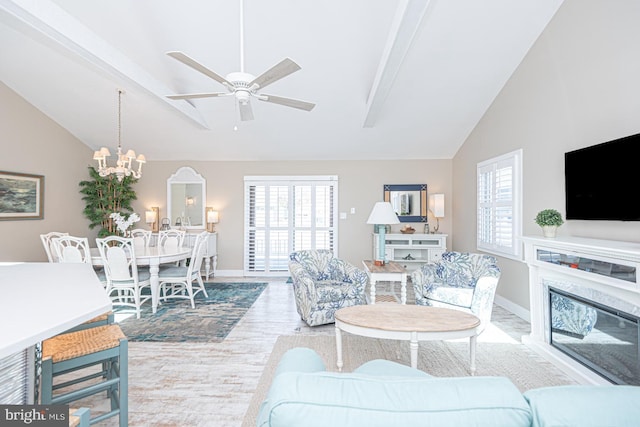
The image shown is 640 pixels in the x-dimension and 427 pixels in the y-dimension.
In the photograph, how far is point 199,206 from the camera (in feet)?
22.9

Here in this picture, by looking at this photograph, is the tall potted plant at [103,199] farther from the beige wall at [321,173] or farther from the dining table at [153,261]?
the dining table at [153,261]

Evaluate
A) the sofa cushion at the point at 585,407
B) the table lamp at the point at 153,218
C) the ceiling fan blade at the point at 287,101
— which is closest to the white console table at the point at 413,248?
the ceiling fan blade at the point at 287,101

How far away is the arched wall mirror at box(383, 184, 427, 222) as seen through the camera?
6.79m

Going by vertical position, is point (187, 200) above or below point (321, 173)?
below

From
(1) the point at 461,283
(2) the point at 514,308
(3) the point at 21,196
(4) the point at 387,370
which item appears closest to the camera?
(4) the point at 387,370

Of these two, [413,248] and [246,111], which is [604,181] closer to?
[246,111]

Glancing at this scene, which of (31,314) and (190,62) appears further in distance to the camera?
(190,62)

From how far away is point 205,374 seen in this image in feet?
9.20

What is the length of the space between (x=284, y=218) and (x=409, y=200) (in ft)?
8.31

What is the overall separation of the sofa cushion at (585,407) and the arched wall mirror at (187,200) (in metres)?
6.80

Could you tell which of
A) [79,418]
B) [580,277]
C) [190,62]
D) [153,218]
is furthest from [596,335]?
[153,218]

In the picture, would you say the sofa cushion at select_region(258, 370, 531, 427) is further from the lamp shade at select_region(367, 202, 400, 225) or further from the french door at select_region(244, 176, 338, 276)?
the french door at select_region(244, 176, 338, 276)

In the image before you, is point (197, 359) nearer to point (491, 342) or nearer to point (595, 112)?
point (491, 342)

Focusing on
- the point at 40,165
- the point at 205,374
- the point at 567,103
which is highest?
the point at 567,103
